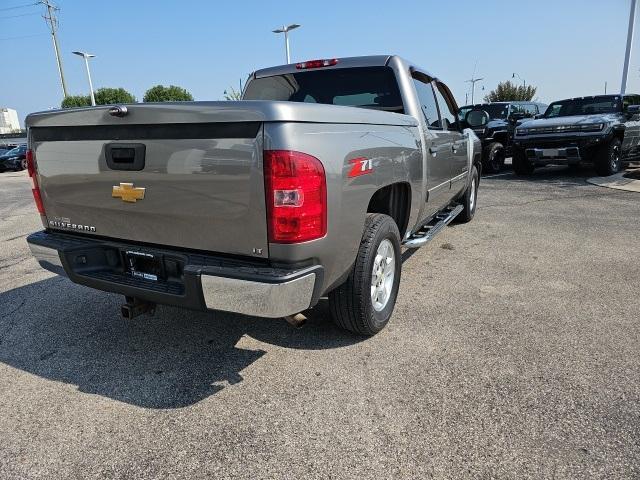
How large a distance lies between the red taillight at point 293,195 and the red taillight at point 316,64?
84.1 inches

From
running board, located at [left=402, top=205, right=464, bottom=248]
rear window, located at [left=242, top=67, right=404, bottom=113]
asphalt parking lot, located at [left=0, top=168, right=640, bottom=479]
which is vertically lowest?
asphalt parking lot, located at [left=0, top=168, right=640, bottom=479]

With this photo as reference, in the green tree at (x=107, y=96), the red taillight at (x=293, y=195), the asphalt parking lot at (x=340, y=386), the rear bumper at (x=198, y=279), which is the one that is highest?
the green tree at (x=107, y=96)

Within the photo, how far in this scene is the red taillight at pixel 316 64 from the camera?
4.01 metres

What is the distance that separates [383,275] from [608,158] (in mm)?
9543

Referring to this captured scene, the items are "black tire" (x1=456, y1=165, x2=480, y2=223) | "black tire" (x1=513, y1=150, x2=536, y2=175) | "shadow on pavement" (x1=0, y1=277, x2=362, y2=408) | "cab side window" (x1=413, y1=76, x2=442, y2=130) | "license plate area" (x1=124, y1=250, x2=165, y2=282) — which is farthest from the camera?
"black tire" (x1=513, y1=150, x2=536, y2=175)

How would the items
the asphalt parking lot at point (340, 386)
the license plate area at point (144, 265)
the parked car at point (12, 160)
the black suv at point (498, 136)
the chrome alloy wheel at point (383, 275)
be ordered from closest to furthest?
the asphalt parking lot at point (340, 386), the license plate area at point (144, 265), the chrome alloy wheel at point (383, 275), the black suv at point (498, 136), the parked car at point (12, 160)

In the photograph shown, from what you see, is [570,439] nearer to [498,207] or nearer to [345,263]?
[345,263]

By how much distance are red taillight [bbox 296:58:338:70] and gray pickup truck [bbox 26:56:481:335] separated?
108 centimetres

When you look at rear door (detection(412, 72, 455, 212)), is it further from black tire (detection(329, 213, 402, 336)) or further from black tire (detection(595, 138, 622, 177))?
black tire (detection(595, 138, 622, 177))

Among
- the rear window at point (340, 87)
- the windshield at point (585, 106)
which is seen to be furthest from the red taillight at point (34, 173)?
the windshield at point (585, 106)

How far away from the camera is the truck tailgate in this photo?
220cm

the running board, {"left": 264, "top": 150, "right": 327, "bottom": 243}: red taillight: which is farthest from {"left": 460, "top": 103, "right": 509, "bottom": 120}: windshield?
{"left": 264, "top": 150, "right": 327, "bottom": 243}: red taillight

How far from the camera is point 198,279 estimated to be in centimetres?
227

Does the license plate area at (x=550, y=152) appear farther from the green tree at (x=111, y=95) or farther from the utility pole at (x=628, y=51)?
the green tree at (x=111, y=95)
